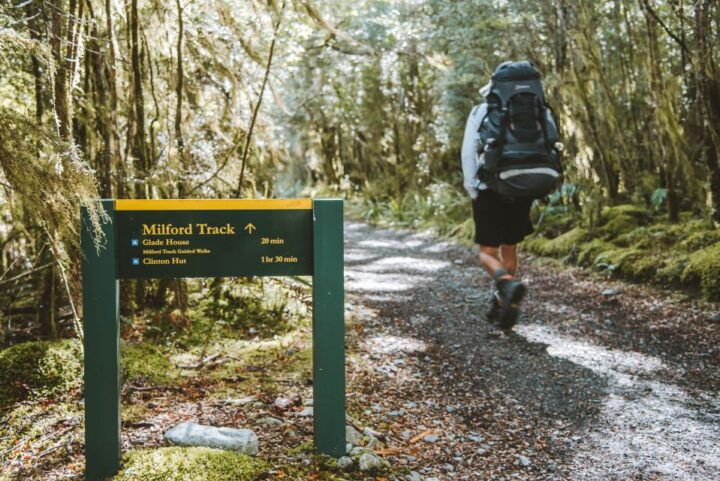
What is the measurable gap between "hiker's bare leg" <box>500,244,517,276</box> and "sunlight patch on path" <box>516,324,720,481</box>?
4.36 ft

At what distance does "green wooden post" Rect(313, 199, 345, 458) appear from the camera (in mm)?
2982

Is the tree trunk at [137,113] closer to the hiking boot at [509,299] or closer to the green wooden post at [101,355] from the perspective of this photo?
the green wooden post at [101,355]

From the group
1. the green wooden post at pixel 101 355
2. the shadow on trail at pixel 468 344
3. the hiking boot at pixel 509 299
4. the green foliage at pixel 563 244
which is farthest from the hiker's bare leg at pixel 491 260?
the green foliage at pixel 563 244

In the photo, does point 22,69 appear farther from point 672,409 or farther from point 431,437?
point 672,409

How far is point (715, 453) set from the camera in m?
3.27

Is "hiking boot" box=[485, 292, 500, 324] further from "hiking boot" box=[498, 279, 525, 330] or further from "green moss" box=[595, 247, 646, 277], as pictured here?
"green moss" box=[595, 247, 646, 277]

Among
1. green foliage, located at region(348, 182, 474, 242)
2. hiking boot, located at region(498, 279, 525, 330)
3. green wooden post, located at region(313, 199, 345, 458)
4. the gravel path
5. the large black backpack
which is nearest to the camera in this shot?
green wooden post, located at region(313, 199, 345, 458)

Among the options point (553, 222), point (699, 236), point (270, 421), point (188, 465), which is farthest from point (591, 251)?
point (188, 465)

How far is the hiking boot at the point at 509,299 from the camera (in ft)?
17.0

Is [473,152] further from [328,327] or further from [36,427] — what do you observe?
[36,427]

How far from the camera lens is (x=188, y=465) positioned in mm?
2941

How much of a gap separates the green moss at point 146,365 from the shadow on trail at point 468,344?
2168 millimetres

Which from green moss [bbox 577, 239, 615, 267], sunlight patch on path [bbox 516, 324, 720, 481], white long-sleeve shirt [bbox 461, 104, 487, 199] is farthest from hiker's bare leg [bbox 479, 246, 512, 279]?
green moss [bbox 577, 239, 615, 267]

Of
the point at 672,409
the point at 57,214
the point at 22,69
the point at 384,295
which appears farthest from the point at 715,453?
the point at 22,69
